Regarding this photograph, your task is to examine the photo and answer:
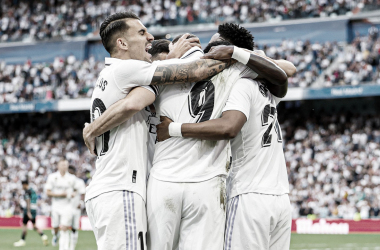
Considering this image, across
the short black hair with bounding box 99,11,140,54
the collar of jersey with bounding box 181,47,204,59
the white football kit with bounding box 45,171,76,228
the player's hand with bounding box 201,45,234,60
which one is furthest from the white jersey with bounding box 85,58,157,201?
the white football kit with bounding box 45,171,76,228

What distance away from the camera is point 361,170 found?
23062mm

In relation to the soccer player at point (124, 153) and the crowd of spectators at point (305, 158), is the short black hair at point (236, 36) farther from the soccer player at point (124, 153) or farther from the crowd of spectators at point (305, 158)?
the crowd of spectators at point (305, 158)

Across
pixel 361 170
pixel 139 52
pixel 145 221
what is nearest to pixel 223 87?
pixel 139 52

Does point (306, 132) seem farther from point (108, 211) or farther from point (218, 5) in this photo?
point (108, 211)

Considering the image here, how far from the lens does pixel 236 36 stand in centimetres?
488

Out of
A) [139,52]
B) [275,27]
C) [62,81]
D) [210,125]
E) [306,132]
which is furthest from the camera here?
[62,81]

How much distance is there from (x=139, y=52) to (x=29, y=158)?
28.2m

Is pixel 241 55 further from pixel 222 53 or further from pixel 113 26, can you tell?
pixel 113 26

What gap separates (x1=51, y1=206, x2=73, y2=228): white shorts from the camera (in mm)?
13732

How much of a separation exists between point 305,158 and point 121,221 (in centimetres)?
2114

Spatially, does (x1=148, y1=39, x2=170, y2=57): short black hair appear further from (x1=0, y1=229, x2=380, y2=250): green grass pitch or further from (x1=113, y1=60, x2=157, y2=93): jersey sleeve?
(x1=0, y1=229, x2=380, y2=250): green grass pitch

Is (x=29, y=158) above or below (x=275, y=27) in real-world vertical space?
below

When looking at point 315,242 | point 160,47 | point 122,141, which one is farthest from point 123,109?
point 315,242

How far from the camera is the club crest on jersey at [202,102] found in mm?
4453
